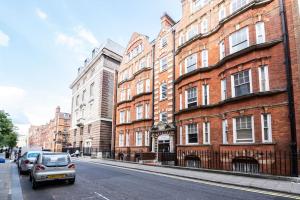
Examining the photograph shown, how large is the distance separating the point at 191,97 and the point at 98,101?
70.0ft

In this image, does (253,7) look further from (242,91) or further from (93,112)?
(93,112)

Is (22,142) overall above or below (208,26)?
below

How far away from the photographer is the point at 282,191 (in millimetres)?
8117

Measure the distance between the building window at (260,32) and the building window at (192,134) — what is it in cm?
797

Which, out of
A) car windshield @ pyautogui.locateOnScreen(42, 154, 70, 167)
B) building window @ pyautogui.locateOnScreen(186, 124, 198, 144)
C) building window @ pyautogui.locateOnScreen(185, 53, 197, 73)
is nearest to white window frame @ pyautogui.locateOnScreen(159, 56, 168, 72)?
building window @ pyautogui.locateOnScreen(185, 53, 197, 73)

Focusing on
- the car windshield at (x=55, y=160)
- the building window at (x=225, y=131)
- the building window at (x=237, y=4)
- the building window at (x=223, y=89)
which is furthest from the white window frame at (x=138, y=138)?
the building window at (x=237, y=4)

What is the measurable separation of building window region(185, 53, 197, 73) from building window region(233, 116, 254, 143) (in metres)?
6.76

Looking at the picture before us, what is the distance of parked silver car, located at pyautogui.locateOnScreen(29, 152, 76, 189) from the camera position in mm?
9430

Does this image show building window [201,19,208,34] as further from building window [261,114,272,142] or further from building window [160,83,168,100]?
building window [261,114,272,142]

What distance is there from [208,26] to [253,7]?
465 centimetres

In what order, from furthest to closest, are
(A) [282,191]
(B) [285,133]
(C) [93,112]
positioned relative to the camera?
(C) [93,112]
(B) [285,133]
(A) [282,191]

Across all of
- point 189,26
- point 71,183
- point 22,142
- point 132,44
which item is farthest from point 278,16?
point 22,142

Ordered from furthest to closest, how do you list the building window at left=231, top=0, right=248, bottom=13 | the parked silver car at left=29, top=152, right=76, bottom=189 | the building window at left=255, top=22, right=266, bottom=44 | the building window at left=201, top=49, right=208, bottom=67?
the building window at left=201, top=49, right=208, bottom=67
the building window at left=231, top=0, right=248, bottom=13
the building window at left=255, top=22, right=266, bottom=44
the parked silver car at left=29, top=152, right=76, bottom=189

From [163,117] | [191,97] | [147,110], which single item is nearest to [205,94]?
[191,97]
